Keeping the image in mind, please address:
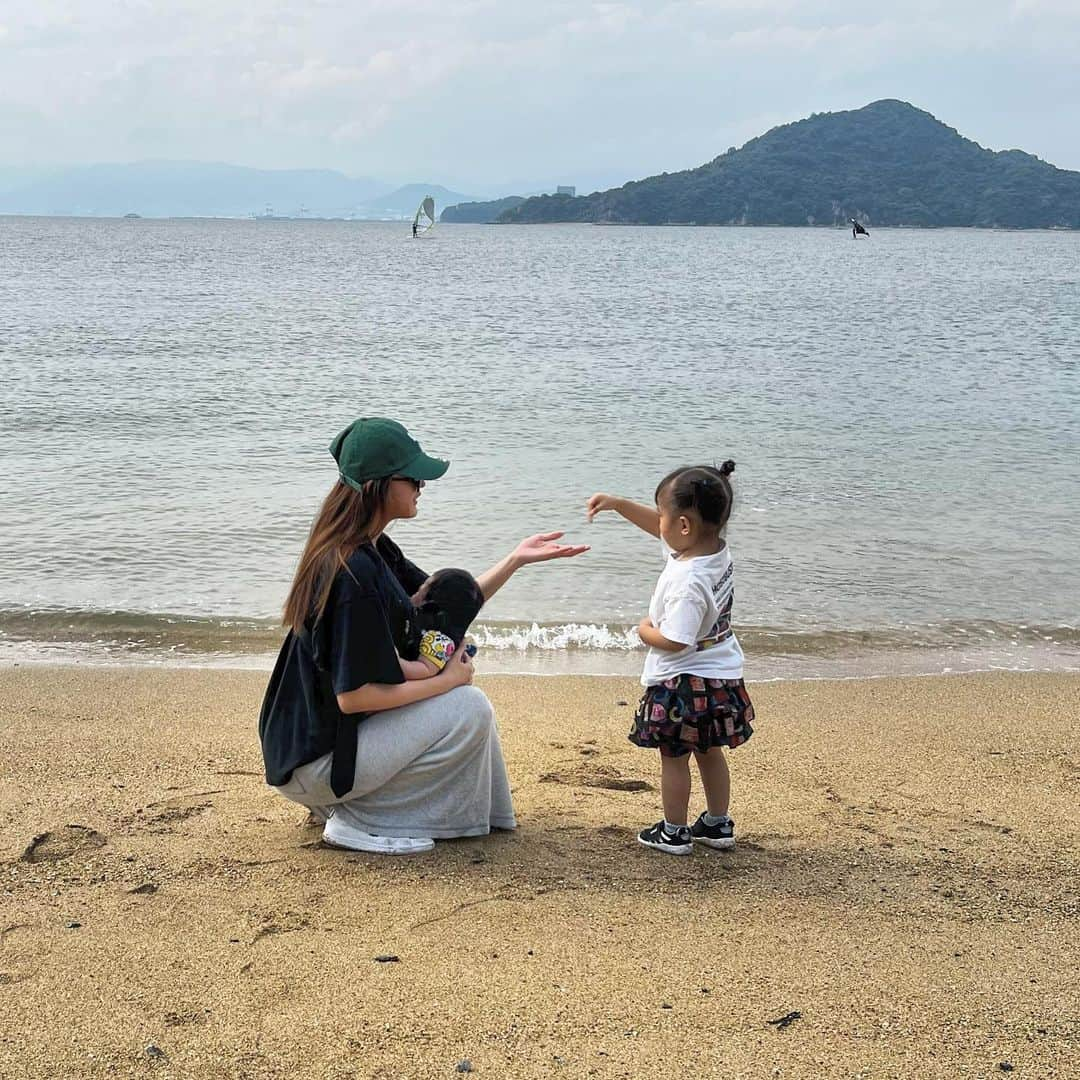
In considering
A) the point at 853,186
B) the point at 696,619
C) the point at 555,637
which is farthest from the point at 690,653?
the point at 853,186

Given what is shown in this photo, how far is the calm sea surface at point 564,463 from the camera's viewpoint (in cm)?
799

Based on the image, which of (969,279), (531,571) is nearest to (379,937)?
(531,571)

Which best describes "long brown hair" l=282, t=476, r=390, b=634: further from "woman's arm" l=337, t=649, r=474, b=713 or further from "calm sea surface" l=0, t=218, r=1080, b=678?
"calm sea surface" l=0, t=218, r=1080, b=678

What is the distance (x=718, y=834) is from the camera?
13.5 feet

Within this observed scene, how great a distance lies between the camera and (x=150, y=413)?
1689cm

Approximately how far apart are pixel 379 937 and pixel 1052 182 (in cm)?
17100

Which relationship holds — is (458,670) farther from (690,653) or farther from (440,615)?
(690,653)

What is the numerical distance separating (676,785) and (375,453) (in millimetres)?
1447

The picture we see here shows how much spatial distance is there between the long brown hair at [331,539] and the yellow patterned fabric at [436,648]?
36 cm

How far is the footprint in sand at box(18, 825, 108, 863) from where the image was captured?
152 inches

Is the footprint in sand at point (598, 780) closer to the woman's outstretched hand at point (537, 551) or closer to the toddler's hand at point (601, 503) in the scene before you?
the woman's outstretched hand at point (537, 551)

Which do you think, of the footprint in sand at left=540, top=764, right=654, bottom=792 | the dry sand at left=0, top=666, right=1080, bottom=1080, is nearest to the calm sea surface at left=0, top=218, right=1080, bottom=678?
the footprint in sand at left=540, top=764, right=654, bottom=792

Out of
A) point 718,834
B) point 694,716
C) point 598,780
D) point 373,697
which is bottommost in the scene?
point 598,780

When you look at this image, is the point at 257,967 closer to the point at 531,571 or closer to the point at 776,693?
the point at 776,693
